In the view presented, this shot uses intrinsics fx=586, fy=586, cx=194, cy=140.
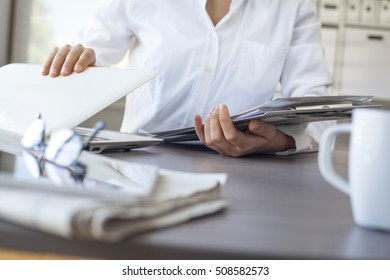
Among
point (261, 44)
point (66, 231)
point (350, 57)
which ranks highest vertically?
point (350, 57)

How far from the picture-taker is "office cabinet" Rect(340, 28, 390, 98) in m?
3.34

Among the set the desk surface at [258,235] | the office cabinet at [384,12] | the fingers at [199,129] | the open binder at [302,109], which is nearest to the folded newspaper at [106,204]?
the desk surface at [258,235]

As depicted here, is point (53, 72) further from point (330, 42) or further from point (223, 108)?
point (330, 42)

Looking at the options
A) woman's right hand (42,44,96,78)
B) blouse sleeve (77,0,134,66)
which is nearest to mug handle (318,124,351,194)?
woman's right hand (42,44,96,78)

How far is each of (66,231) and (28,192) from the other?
0.08 m

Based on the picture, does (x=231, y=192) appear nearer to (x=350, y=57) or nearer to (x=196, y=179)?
(x=196, y=179)

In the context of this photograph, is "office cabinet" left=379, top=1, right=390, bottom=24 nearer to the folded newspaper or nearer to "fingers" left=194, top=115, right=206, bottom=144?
"fingers" left=194, top=115, right=206, bottom=144

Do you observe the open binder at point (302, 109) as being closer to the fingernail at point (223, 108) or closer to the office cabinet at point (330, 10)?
the fingernail at point (223, 108)

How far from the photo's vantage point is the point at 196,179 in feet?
1.71

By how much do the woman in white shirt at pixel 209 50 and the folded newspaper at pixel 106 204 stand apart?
0.97 metres

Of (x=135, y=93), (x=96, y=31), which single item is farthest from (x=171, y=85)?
(x=96, y=31)

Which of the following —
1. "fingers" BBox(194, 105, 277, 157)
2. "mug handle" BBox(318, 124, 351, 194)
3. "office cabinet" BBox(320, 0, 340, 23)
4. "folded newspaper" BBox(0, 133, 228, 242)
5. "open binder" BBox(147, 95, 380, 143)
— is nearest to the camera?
"folded newspaper" BBox(0, 133, 228, 242)

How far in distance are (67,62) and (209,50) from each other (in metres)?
0.55

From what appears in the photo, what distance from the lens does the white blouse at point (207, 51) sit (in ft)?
4.90
